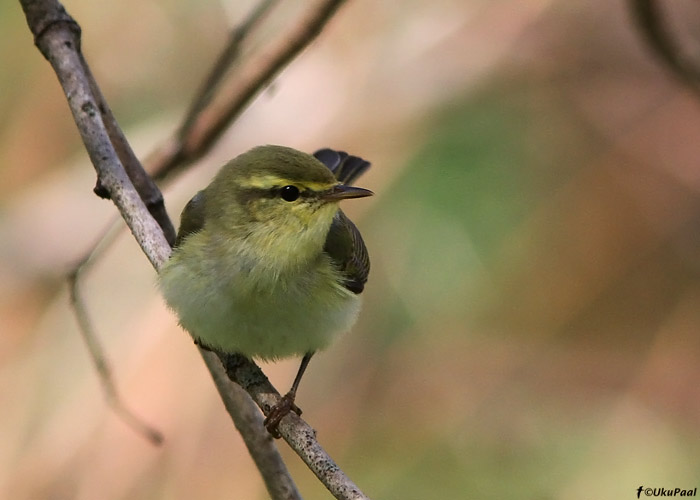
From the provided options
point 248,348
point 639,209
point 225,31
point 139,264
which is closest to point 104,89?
point 225,31

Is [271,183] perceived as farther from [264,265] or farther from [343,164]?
[343,164]

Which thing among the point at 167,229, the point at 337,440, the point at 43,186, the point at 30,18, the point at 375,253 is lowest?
the point at 337,440

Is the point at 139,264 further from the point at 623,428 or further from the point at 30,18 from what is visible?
the point at 623,428

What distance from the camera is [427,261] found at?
5.07 meters

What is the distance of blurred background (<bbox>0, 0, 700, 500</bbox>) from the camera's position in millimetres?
4117

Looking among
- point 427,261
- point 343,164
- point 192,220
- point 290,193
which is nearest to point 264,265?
point 290,193

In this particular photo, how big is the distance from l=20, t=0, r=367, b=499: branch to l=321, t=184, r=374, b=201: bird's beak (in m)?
0.53

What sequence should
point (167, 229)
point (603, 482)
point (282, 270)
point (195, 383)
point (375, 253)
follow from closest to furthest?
point (282, 270)
point (167, 229)
point (195, 383)
point (603, 482)
point (375, 253)

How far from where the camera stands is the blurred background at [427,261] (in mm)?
4117

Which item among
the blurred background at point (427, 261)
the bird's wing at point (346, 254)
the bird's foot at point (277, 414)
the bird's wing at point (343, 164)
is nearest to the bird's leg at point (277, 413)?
the bird's foot at point (277, 414)

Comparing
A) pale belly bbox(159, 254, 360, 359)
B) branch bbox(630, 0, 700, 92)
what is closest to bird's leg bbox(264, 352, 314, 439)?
pale belly bbox(159, 254, 360, 359)

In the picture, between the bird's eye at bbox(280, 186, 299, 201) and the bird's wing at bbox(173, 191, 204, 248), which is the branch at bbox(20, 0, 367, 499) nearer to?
the bird's wing at bbox(173, 191, 204, 248)

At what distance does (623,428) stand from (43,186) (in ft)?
11.1

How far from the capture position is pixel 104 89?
5016mm
